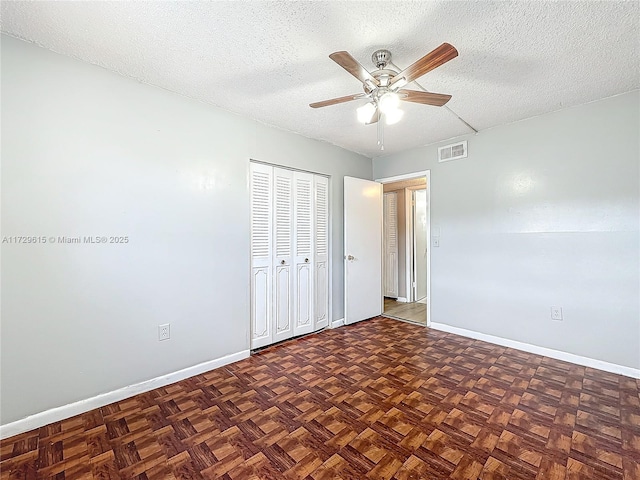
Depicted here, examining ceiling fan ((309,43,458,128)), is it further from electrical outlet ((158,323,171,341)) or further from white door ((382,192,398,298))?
white door ((382,192,398,298))

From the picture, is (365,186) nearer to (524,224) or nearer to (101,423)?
(524,224)

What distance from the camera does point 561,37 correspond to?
1.71 meters

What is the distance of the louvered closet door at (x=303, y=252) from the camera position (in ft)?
10.9

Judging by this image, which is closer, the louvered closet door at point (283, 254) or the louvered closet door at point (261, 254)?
the louvered closet door at point (261, 254)

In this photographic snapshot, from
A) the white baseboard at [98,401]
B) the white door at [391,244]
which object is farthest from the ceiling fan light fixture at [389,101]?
the white door at [391,244]

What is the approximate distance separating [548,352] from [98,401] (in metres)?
3.93

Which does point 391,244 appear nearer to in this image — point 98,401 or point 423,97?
point 423,97

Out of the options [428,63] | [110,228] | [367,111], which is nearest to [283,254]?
[110,228]

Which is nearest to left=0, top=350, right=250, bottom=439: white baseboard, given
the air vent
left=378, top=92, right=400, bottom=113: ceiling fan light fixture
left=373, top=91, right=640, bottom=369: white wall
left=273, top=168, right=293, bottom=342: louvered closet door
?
left=273, top=168, right=293, bottom=342: louvered closet door

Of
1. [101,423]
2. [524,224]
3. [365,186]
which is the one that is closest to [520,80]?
[524,224]

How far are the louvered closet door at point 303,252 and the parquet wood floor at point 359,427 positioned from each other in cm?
78

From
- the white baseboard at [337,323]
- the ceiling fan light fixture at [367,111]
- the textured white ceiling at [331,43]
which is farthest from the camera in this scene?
the white baseboard at [337,323]

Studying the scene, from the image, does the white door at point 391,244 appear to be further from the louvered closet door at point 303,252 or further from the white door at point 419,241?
the louvered closet door at point 303,252

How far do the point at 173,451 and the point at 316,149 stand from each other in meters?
3.13
